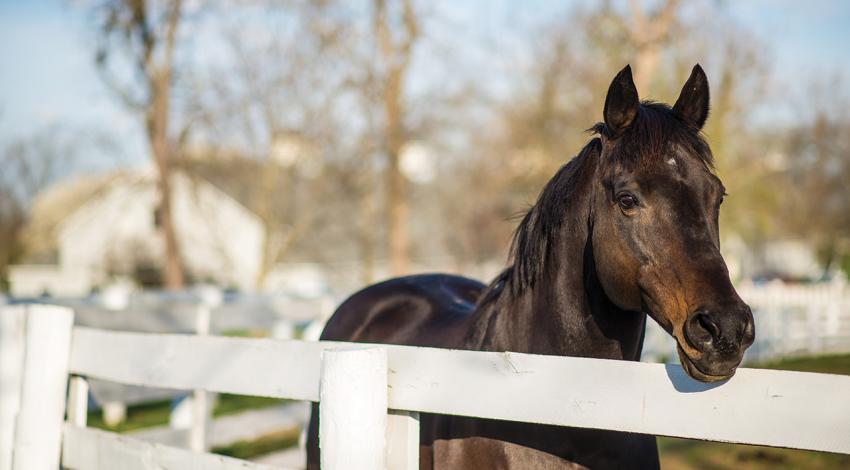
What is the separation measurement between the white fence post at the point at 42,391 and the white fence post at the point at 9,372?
7.6 inches

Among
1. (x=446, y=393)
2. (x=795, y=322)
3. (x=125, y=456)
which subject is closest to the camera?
(x=446, y=393)

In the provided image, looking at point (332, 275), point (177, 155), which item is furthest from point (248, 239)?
point (177, 155)

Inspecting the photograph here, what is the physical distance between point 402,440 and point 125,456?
1.37 metres

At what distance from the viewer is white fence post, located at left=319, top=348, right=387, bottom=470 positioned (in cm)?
221

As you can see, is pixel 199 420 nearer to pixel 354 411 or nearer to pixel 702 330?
pixel 354 411

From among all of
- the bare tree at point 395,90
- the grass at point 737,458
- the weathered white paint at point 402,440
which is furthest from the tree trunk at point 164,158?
the weathered white paint at point 402,440

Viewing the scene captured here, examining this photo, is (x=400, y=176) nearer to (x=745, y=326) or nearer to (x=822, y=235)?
(x=745, y=326)

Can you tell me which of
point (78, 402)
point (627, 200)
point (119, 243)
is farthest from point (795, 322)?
point (119, 243)

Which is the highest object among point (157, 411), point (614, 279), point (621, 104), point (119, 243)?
point (119, 243)

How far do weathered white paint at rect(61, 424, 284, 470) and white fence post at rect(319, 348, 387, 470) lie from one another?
417 mm

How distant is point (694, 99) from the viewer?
2898 millimetres

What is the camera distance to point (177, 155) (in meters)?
17.5

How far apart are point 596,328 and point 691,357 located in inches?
29.6

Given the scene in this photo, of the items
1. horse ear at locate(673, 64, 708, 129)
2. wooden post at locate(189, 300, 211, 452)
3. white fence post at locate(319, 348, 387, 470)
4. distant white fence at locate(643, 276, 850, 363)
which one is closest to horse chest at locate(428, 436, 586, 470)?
white fence post at locate(319, 348, 387, 470)
